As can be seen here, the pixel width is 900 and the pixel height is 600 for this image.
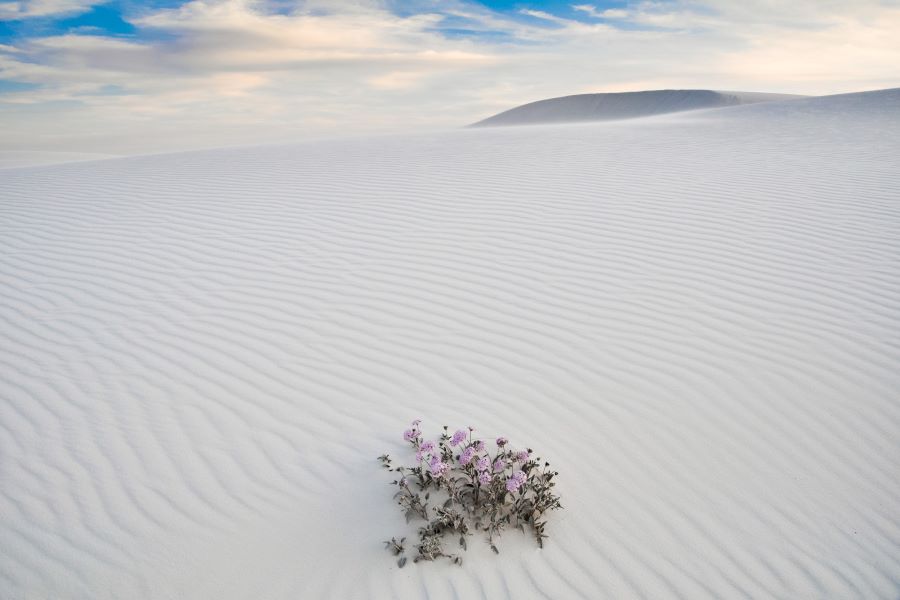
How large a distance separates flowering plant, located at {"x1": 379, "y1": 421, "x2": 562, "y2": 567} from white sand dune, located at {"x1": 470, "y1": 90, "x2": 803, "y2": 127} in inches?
2355

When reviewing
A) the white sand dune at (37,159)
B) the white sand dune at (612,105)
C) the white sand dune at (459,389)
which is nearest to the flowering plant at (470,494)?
the white sand dune at (459,389)

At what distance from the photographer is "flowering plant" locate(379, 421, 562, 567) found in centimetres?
289

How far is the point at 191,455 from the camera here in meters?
3.42

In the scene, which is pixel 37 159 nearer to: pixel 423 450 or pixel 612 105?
pixel 423 450

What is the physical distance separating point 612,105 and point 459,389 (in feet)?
227

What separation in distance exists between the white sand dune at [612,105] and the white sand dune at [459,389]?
56221 mm

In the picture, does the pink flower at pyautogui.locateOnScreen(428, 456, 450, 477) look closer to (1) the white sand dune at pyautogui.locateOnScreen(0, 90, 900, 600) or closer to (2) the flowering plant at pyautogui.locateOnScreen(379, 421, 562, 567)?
(2) the flowering plant at pyautogui.locateOnScreen(379, 421, 562, 567)

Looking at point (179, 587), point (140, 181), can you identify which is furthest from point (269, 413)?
point (140, 181)

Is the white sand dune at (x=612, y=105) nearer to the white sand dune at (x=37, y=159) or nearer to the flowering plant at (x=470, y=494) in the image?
the white sand dune at (x=37, y=159)

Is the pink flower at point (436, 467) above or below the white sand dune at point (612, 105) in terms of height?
below

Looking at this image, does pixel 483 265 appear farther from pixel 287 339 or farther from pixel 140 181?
pixel 140 181

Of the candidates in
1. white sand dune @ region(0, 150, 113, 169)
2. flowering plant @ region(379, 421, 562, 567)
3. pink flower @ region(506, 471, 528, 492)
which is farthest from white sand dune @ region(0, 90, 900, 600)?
white sand dune @ region(0, 150, 113, 169)

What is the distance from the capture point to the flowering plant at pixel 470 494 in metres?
2.89

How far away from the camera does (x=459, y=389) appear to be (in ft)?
13.1
